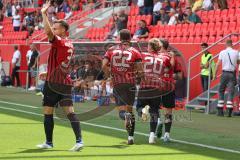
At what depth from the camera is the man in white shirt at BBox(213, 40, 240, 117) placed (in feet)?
59.5

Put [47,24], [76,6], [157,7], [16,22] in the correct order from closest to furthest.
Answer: [47,24]
[157,7]
[76,6]
[16,22]

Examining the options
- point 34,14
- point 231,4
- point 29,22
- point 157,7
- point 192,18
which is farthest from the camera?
point 34,14

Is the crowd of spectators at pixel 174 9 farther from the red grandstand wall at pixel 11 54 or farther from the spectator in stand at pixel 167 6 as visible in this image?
the red grandstand wall at pixel 11 54

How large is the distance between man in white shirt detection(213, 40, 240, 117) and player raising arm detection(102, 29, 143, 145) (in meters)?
7.04

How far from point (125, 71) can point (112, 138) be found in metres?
1.57

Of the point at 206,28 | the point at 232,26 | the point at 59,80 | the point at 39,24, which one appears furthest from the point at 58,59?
the point at 39,24

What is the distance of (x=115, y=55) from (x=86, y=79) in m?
8.83

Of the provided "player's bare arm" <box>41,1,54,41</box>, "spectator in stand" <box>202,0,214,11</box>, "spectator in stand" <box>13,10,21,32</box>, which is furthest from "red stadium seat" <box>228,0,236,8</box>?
"spectator in stand" <box>13,10,21,32</box>

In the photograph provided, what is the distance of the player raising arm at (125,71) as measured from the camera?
1145 cm

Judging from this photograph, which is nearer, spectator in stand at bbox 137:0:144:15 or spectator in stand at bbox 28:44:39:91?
spectator in stand at bbox 137:0:144:15

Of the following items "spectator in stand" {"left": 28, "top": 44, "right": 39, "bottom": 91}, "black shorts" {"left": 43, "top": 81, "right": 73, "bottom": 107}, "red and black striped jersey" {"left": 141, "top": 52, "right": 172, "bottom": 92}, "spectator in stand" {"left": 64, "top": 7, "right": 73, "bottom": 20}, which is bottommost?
"spectator in stand" {"left": 28, "top": 44, "right": 39, "bottom": 91}

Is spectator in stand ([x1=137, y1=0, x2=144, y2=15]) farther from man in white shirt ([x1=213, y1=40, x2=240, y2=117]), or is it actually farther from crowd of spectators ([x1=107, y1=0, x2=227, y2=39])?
man in white shirt ([x1=213, y1=40, x2=240, y2=117])

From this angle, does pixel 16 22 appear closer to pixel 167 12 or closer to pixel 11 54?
pixel 11 54

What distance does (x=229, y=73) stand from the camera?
18281 millimetres
